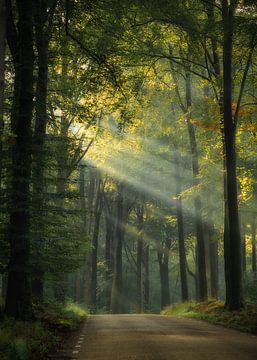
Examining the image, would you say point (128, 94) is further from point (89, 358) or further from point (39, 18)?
point (89, 358)

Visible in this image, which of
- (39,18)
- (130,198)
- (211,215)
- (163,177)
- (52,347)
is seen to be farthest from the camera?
(130,198)

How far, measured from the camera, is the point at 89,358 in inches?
370

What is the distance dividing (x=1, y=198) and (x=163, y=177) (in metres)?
25.3

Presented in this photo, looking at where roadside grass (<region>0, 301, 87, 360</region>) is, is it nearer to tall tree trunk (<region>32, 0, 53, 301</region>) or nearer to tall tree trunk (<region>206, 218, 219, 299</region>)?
tall tree trunk (<region>32, 0, 53, 301</region>)

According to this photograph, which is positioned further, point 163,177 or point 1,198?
point 163,177

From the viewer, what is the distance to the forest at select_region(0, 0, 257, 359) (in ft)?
46.2

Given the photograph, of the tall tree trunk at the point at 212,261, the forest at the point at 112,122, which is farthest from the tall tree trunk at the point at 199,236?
the tall tree trunk at the point at 212,261

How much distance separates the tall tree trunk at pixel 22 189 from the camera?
1327cm

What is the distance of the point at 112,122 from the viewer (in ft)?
121

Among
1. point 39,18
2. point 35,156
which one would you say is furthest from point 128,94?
point 35,156

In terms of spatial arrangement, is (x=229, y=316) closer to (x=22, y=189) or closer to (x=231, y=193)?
(x=231, y=193)

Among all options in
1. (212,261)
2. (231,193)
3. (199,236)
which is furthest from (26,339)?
(212,261)

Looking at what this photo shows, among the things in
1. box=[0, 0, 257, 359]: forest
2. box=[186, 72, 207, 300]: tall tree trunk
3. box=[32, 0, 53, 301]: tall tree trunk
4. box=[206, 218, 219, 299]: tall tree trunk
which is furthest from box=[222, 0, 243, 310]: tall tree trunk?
box=[206, 218, 219, 299]: tall tree trunk

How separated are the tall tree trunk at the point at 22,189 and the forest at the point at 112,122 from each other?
0.03m
